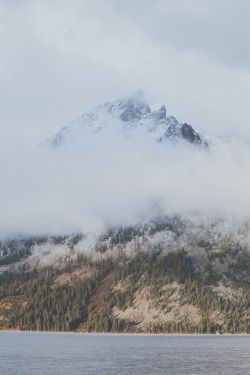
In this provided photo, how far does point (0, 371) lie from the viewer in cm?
9825

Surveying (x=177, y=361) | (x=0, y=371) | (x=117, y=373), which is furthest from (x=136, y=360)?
(x=0, y=371)

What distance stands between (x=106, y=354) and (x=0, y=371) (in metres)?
49.3

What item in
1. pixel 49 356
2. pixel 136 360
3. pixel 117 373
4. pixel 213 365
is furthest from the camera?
pixel 49 356

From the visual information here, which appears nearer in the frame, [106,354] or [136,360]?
[136,360]

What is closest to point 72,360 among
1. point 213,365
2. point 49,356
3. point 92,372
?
point 49,356

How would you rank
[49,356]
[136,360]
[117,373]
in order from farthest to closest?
[49,356] → [136,360] → [117,373]

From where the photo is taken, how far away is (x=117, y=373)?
97.1 meters

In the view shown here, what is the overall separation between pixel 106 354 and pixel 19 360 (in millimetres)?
30955

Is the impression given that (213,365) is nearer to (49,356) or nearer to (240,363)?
(240,363)

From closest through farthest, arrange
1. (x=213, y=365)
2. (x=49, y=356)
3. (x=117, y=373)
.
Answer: (x=117, y=373), (x=213, y=365), (x=49, y=356)

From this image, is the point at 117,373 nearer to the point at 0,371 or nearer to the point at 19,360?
the point at 0,371

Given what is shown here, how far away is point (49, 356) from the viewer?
133000 millimetres

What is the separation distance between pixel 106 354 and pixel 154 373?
4564 cm

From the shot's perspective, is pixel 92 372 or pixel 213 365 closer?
pixel 92 372
